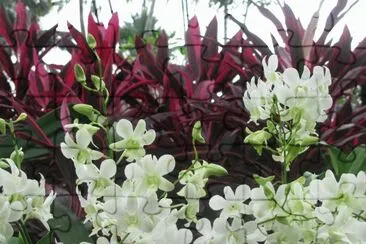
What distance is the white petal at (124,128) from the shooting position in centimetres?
46

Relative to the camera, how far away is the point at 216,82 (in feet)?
3.08

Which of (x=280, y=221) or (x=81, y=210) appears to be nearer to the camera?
(x=280, y=221)

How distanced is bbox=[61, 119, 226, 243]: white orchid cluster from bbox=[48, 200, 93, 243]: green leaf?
11 cm

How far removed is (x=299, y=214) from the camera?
439 mm

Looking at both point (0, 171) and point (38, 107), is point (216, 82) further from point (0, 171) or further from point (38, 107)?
point (0, 171)

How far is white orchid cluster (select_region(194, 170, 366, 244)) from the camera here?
43cm

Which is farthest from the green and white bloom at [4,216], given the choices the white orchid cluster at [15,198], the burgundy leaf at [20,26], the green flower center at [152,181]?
the burgundy leaf at [20,26]

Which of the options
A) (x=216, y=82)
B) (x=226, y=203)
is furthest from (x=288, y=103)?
(x=216, y=82)

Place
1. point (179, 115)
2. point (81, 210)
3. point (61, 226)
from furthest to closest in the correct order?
point (179, 115)
point (81, 210)
point (61, 226)

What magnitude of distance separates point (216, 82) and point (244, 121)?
17 centimetres

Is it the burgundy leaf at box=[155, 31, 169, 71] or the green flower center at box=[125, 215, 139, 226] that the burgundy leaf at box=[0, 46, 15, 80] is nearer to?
the burgundy leaf at box=[155, 31, 169, 71]

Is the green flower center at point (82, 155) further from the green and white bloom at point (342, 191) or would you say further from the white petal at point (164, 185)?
the green and white bloom at point (342, 191)

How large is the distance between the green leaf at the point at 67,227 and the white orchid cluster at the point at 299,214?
159 mm

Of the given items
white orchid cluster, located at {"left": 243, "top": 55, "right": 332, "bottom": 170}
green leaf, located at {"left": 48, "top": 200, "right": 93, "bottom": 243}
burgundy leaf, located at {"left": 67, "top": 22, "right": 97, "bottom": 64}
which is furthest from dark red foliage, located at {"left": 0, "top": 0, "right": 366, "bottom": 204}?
white orchid cluster, located at {"left": 243, "top": 55, "right": 332, "bottom": 170}
